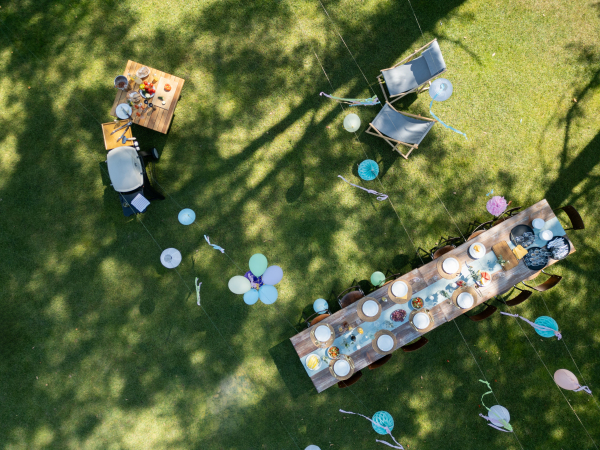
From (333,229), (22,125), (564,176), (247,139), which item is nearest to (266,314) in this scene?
(333,229)

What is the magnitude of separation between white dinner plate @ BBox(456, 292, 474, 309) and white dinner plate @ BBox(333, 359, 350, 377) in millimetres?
2200

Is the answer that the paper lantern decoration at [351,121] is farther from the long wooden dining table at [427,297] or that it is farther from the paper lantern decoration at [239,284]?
the paper lantern decoration at [239,284]

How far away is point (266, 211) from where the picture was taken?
6770 millimetres

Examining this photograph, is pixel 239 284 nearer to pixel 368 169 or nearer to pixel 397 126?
pixel 368 169

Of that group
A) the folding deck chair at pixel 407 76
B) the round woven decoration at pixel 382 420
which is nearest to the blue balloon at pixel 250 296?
the round woven decoration at pixel 382 420

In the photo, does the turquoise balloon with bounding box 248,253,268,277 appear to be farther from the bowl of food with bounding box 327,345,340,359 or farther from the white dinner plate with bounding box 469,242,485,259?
the white dinner plate with bounding box 469,242,485,259

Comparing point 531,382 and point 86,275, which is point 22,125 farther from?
point 531,382

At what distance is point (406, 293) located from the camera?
5.88 m

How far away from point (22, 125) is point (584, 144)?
1139cm

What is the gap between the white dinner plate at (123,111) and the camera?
605cm

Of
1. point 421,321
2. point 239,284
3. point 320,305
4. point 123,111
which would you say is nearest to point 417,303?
point 421,321

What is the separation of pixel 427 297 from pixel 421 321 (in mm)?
499

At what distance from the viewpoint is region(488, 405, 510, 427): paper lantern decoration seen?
19.7 ft

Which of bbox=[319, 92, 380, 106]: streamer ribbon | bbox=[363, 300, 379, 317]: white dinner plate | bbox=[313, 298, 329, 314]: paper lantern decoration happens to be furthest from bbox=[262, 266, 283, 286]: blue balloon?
bbox=[319, 92, 380, 106]: streamer ribbon
